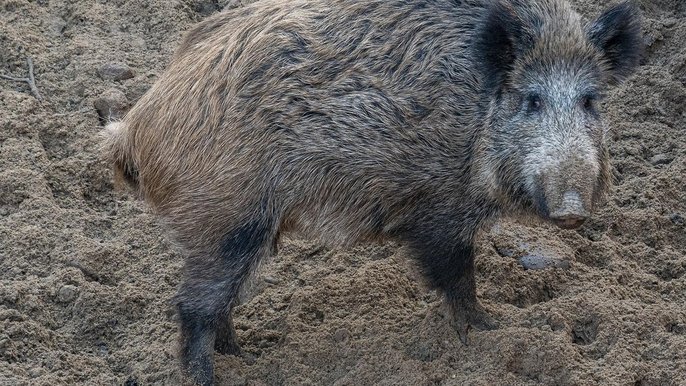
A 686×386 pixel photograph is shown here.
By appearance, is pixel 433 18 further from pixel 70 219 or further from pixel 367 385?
pixel 70 219

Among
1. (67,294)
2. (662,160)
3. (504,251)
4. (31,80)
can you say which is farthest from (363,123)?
(31,80)

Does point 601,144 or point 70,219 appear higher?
point 601,144

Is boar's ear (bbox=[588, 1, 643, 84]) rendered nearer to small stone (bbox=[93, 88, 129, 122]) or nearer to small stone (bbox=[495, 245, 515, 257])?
small stone (bbox=[495, 245, 515, 257])

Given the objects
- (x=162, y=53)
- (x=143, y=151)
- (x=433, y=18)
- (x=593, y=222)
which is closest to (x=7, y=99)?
(x=162, y=53)

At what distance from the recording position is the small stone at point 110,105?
6.65m

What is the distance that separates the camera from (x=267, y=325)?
5.53 meters

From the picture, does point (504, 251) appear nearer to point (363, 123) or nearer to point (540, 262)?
point (540, 262)

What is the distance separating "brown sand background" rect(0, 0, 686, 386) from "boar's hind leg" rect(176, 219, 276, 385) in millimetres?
184

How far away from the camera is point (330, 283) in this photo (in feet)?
18.8

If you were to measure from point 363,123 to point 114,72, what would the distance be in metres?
2.44

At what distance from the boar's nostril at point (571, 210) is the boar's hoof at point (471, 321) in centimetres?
92

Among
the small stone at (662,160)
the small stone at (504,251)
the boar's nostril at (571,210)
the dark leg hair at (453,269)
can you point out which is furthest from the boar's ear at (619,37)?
the small stone at (662,160)

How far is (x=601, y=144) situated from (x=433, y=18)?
0.90 m

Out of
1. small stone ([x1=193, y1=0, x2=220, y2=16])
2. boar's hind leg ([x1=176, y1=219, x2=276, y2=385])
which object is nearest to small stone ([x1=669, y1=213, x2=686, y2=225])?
boar's hind leg ([x1=176, y1=219, x2=276, y2=385])
